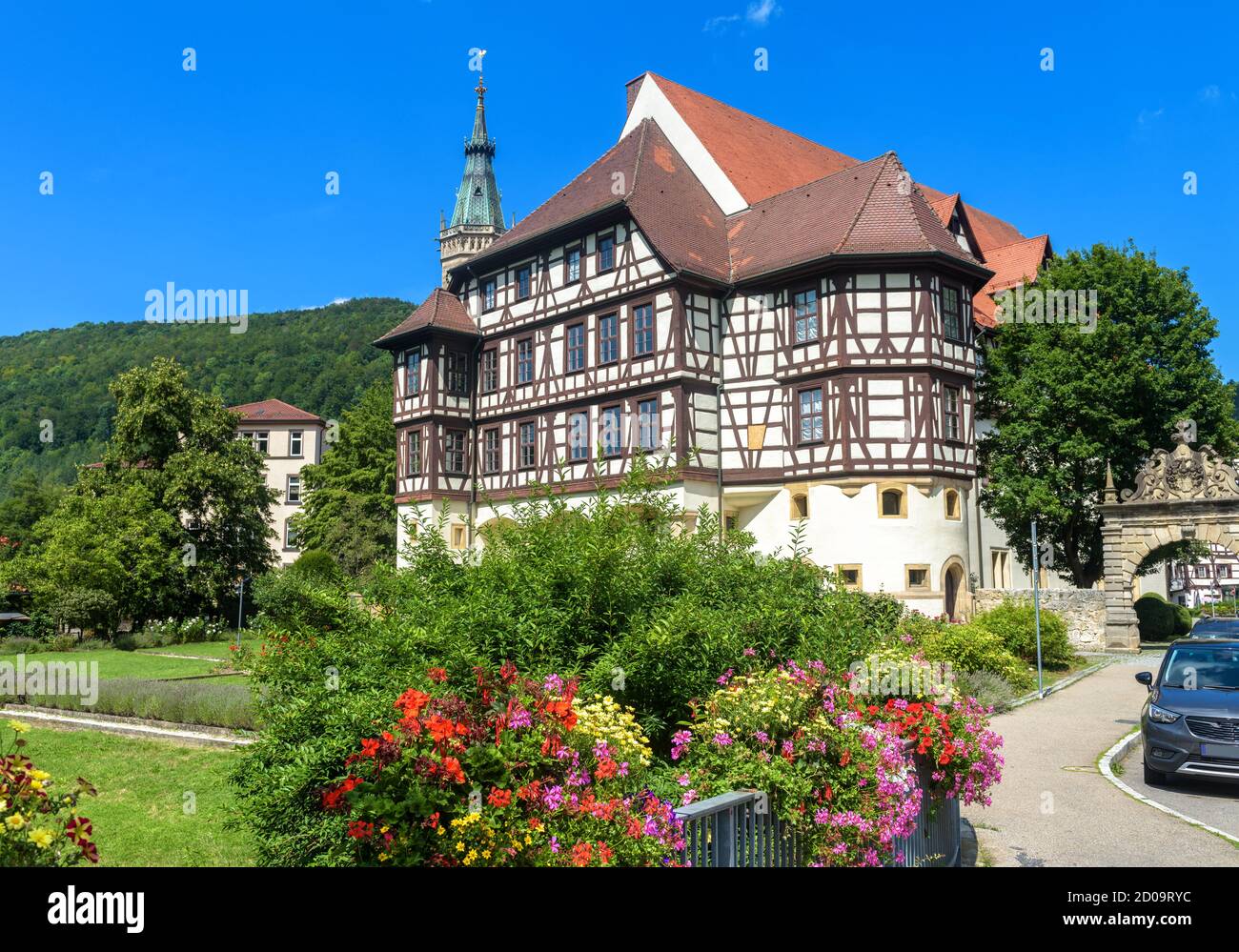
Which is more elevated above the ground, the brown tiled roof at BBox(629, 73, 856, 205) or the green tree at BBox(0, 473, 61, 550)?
the brown tiled roof at BBox(629, 73, 856, 205)

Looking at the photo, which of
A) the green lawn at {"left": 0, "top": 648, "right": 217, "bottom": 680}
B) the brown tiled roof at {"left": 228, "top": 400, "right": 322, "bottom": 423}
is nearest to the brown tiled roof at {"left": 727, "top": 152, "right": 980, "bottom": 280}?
the green lawn at {"left": 0, "top": 648, "right": 217, "bottom": 680}

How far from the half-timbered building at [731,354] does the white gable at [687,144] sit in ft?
0.28

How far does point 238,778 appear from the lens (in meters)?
6.76

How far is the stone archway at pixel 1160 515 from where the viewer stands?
1100 inches

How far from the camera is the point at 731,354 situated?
31.4 metres

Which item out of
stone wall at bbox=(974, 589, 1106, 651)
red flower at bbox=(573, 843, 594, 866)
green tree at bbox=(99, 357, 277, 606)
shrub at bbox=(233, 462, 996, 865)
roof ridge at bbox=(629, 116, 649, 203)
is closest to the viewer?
red flower at bbox=(573, 843, 594, 866)

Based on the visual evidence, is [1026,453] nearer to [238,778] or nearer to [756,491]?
[756,491]

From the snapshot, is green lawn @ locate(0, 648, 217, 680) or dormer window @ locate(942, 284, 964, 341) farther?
dormer window @ locate(942, 284, 964, 341)

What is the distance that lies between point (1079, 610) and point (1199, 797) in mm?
19707

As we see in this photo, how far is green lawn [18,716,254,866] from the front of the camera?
9211mm

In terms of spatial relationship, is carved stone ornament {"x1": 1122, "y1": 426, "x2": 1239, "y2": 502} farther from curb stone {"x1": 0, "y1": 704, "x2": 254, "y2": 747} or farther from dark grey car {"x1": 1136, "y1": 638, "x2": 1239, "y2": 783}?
curb stone {"x1": 0, "y1": 704, "x2": 254, "y2": 747}

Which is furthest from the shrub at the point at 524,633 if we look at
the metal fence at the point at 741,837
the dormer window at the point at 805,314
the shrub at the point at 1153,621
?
the shrub at the point at 1153,621
